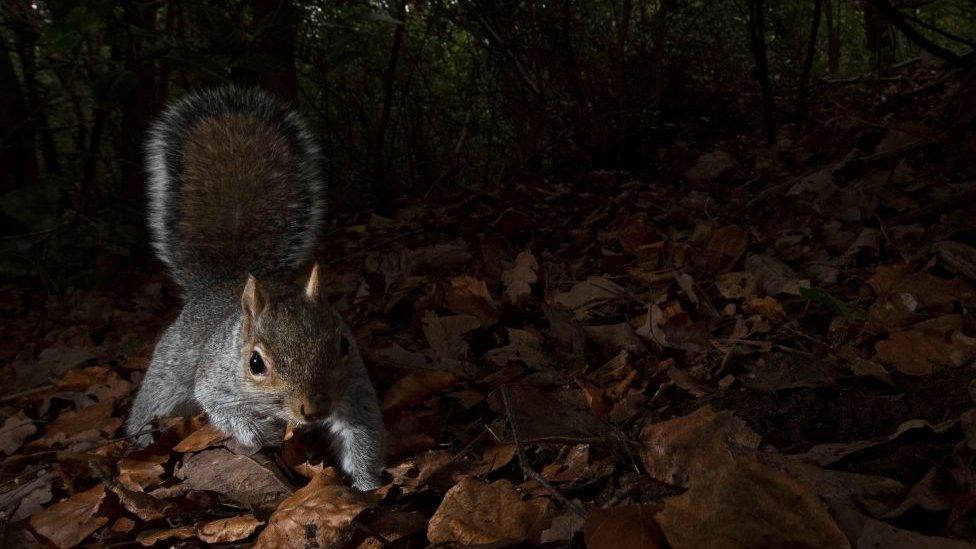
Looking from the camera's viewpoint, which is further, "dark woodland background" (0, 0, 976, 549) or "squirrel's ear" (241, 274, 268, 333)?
"squirrel's ear" (241, 274, 268, 333)

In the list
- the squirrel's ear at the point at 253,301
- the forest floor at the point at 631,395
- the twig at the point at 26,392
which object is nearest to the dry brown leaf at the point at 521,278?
the forest floor at the point at 631,395

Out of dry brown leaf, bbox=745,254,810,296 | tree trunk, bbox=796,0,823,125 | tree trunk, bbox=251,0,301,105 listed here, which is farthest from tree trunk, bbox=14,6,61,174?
tree trunk, bbox=796,0,823,125

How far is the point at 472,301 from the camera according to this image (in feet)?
9.03

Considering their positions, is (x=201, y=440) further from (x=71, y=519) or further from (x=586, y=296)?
(x=586, y=296)

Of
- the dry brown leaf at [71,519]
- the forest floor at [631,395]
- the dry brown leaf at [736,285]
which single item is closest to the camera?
the forest floor at [631,395]

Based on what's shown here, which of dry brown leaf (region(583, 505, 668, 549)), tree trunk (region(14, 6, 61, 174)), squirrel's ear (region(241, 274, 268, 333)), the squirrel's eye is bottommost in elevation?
dry brown leaf (region(583, 505, 668, 549))

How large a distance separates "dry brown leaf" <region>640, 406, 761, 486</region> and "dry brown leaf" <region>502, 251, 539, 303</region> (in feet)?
4.27

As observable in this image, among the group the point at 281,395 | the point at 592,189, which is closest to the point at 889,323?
the point at 281,395

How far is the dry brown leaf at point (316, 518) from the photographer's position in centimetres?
146

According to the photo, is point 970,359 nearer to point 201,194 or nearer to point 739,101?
point 201,194

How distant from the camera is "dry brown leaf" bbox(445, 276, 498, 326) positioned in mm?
2684

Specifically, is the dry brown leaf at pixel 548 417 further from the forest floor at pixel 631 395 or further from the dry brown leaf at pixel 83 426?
the dry brown leaf at pixel 83 426

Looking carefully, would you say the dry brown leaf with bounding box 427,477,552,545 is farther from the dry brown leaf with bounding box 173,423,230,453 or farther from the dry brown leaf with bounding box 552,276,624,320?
the dry brown leaf with bounding box 552,276,624,320

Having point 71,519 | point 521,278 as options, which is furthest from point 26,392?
point 521,278
